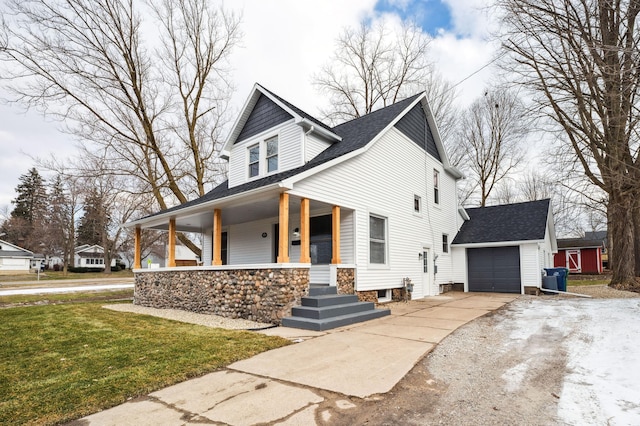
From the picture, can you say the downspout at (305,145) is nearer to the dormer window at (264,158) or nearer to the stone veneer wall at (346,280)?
the dormer window at (264,158)

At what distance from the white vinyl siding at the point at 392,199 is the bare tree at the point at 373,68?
1001 centimetres

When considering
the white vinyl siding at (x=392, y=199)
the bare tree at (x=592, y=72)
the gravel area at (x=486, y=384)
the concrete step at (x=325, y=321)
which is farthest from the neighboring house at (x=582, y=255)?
the concrete step at (x=325, y=321)

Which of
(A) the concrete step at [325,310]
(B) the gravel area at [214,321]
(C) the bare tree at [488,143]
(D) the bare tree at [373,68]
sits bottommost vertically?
(B) the gravel area at [214,321]

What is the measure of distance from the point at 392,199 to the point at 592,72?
5.86m

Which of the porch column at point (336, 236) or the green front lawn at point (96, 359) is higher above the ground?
the porch column at point (336, 236)

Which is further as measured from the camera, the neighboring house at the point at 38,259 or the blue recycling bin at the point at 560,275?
Result: the neighboring house at the point at 38,259

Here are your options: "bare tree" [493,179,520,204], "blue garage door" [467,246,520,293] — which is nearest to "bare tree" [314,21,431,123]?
"blue garage door" [467,246,520,293]

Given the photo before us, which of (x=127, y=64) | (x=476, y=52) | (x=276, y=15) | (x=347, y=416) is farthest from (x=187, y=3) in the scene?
(x=347, y=416)

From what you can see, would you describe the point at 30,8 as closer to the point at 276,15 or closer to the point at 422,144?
the point at 276,15

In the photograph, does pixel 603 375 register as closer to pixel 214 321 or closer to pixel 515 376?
pixel 515 376

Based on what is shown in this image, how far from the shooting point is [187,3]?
16266 mm

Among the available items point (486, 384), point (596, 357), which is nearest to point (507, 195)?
point (596, 357)

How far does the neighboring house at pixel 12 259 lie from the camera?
4031cm

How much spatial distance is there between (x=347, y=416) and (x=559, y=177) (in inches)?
514
